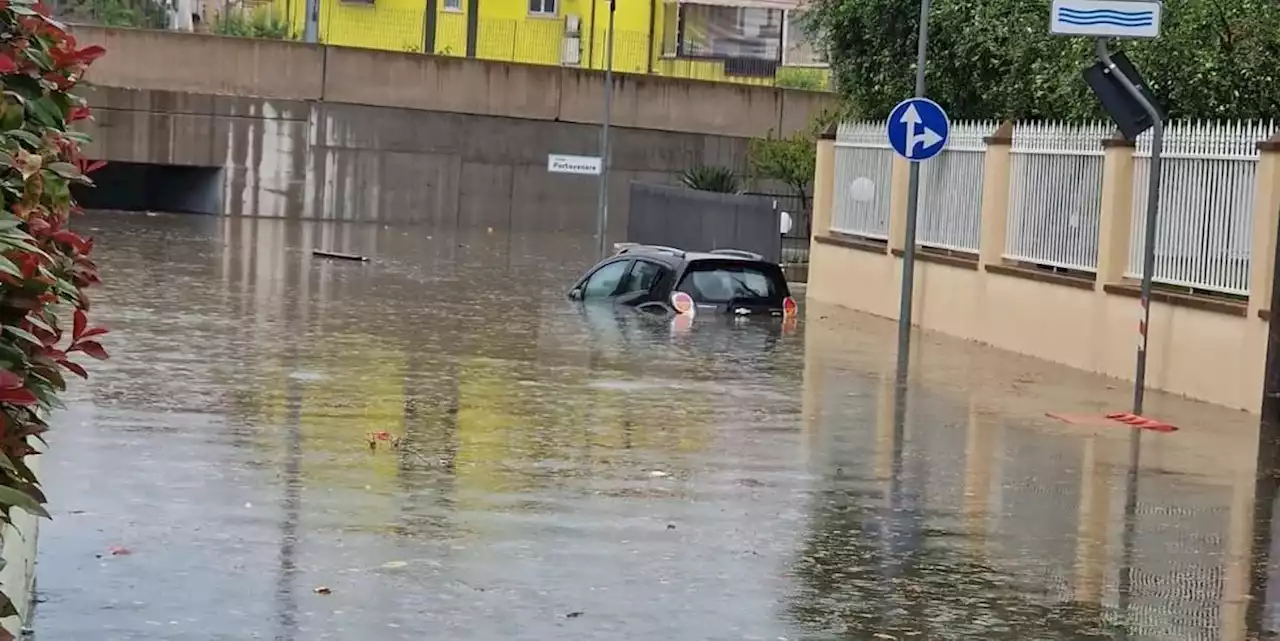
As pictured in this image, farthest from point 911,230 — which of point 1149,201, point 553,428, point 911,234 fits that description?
point 553,428

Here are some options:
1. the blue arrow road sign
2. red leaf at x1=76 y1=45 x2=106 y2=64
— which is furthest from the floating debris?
red leaf at x1=76 y1=45 x2=106 y2=64

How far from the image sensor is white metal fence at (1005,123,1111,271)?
758 inches

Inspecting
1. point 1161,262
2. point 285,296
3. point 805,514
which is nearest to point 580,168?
point 285,296

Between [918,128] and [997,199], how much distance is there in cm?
135

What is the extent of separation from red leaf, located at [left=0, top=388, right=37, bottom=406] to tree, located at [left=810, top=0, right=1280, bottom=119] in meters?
18.1

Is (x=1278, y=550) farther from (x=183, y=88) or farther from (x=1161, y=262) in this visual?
(x=183, y=88)

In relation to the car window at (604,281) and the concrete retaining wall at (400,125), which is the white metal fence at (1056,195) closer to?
the car window at (604,281)

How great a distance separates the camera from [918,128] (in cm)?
2088

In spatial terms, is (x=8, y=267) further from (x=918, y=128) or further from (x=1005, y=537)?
(x=918, y=128)

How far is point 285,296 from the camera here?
24469 mm

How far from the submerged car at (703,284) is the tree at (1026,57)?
4.00m

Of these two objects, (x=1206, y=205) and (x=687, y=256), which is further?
(x=687, y=256)

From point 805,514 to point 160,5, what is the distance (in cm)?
5532

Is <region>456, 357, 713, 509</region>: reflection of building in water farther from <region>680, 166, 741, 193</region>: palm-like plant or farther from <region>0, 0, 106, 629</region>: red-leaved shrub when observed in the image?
<region>680, 166, 741, 193</region>: palm-like plant
